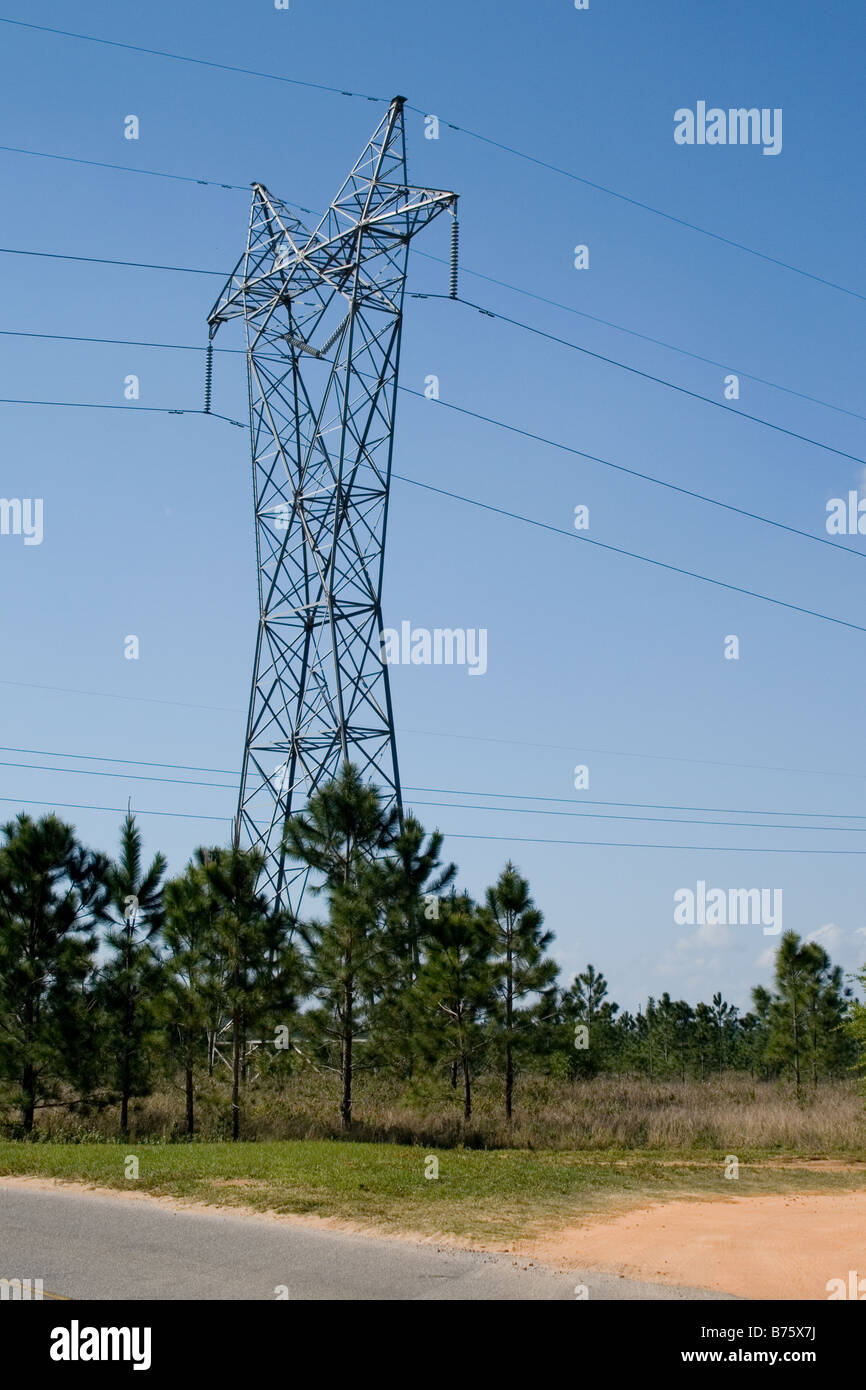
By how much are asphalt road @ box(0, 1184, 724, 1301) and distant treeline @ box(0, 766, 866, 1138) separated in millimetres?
10906

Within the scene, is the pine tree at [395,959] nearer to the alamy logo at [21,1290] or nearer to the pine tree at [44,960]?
the pine tree at [44,960]

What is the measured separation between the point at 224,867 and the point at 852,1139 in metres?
14.6

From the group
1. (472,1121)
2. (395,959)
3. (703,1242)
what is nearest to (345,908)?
(395,959)

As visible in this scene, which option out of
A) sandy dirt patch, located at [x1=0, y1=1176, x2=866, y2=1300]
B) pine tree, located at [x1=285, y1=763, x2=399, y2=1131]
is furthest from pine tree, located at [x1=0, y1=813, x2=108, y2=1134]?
sandy dirt patch, located at [x1=0, y1=1176, x2=866, y2=1300]

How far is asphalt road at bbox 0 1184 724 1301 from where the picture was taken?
1002 cm

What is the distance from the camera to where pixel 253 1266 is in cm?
1103

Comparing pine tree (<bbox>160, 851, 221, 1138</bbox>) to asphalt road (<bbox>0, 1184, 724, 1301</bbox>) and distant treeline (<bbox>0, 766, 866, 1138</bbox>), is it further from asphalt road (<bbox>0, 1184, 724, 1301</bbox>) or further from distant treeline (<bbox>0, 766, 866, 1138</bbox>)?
asphalt road (<bbox>0, 1184, 724, 1301</bbox>)

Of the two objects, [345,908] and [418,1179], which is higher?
[345,908]

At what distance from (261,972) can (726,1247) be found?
14.4 meters

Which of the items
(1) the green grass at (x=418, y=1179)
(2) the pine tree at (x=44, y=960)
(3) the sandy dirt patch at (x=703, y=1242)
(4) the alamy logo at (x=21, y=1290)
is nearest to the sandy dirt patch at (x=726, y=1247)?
(3) the sandy dirt patch at (x=703, y=1242)

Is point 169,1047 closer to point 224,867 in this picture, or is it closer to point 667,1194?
point 224,867

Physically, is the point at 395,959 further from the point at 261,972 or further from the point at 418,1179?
the point at 418,1179
